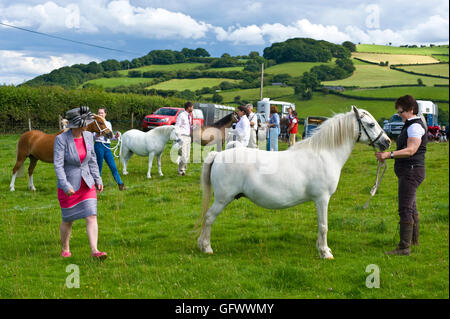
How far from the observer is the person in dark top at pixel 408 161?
552cm

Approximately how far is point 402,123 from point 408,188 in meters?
23.0

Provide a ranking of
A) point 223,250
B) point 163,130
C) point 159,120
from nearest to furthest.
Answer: point 223,250 < point 163,130 < point 159,120

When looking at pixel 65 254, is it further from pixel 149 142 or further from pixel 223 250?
pixel 149 142

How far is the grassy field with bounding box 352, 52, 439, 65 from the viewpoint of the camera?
68.4 m

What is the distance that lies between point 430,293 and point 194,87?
5910 cm

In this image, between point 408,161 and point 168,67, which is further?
point 168,67

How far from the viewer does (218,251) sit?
6.17 metres

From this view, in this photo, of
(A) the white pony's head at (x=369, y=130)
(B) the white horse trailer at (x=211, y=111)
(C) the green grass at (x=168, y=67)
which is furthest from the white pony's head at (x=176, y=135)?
(C) the green grass at (x=168, y=67)

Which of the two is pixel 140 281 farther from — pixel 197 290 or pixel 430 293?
pixel 430 293

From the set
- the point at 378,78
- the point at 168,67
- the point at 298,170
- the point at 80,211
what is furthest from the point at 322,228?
the point at 168,67

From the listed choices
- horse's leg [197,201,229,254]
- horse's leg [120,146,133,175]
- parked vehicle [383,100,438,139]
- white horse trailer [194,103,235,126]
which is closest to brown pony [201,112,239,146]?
horse's leg [120,146,133,175]

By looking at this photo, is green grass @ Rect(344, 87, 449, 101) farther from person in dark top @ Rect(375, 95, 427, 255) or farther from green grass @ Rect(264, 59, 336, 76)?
person in dark top @ Rect(375, 95, 427, 255)

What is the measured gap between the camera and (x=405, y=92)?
51.0 m
